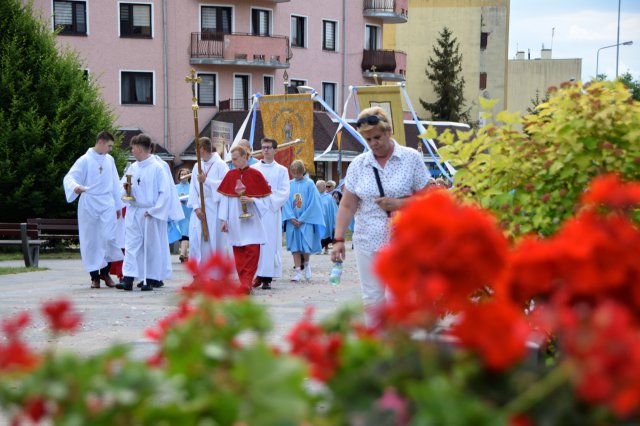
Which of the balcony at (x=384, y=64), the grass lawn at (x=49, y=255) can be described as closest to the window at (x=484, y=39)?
the balcony at (x=384, y=64)

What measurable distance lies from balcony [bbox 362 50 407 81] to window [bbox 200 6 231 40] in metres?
8.32

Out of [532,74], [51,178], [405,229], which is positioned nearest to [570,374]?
[405,229]

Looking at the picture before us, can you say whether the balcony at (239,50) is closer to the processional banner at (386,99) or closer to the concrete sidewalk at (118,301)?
the processional banner at (386,99)

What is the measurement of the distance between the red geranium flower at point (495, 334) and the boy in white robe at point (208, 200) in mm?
14792

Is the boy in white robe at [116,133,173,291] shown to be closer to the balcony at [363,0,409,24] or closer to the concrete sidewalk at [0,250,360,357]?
the concrete sidewalk at [0,250,360,357]

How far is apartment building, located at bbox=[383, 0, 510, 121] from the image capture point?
265 feet

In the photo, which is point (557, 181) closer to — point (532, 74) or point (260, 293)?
point (260, 293)

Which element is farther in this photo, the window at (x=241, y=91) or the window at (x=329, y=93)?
the window at (x=329, y=93)

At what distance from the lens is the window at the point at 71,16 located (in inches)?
1900

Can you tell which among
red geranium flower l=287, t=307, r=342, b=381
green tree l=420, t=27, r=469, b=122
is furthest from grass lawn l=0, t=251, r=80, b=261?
green tree l=420, t=27, r=469, b=122

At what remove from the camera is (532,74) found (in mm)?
112375

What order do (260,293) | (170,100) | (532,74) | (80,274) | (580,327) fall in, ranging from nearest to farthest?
(580,327) → (260,293) → (80,274) → (170,100) → (532,74)

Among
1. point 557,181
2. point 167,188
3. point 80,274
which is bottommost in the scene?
point 80,274

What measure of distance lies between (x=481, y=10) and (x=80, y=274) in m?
65.1
